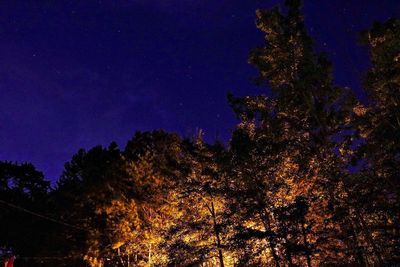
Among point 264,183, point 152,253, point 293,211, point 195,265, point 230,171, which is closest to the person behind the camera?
point 293,211

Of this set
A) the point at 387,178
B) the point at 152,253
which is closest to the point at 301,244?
the point at 387,178

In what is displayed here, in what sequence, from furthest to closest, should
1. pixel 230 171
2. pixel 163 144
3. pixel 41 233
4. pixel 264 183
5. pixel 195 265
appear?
pixel 41 233 < pixel 163 144 < pixel 195 265 < pixel 230 171 < pixel 264 183

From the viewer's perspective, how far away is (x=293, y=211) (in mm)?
16297

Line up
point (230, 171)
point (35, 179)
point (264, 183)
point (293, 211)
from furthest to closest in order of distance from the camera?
point (35, 179) → point (230, 171) → point (264, 183) → point (293, 211)

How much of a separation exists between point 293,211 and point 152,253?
11.8 meters

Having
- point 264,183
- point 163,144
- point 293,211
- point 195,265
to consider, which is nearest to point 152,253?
point 195,265

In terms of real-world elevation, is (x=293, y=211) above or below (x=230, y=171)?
below

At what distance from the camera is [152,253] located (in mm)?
24562

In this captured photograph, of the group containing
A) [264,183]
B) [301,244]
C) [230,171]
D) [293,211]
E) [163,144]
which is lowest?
[301,244]

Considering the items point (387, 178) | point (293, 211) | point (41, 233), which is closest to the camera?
point (387, 178)

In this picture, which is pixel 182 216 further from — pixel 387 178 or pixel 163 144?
pixel 387 178

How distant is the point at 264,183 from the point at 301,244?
3.40 metres

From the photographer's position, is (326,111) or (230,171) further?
(230,171)

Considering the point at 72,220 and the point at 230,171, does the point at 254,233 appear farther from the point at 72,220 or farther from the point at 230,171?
the point at 72,220
